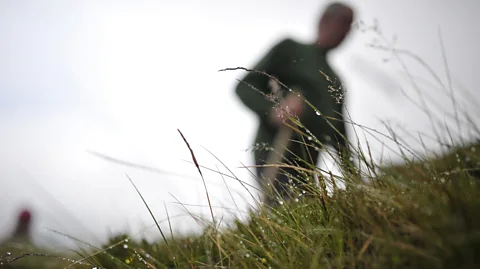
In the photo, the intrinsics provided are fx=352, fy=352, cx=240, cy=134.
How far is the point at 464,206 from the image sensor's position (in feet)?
2.77

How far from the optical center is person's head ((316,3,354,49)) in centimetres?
359

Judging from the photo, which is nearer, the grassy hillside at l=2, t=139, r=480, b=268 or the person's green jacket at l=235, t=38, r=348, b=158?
the grassy hillside at l=2, t=139, r=480, b=268

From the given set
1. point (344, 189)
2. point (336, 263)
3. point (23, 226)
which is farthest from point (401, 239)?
point (23, 226)

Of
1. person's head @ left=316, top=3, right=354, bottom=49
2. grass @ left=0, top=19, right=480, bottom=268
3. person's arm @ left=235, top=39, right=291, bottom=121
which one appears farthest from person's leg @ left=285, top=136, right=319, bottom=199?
A: person's head @ left=316, top=3, right=354, bottom=49

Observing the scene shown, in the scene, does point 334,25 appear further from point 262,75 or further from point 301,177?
point 301,177

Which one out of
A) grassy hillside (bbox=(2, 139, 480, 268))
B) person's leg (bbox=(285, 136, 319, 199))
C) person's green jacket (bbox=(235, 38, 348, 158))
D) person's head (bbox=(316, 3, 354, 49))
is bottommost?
grassy hillside (bbox=(2, 139, 480, 268))

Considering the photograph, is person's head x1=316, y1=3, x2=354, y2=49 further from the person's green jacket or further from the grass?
the grass

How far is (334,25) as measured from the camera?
3584 mm

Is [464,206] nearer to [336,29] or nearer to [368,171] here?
[368,171]

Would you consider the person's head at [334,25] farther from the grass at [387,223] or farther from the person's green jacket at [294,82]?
the grass at [387,223]

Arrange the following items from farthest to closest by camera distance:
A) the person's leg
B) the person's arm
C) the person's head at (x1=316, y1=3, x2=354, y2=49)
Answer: the person's head at (x1=316, y1=3, x2=354, y2=49) < the person's arm < the person's leg

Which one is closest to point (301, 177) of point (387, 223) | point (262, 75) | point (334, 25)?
point (387, 223)

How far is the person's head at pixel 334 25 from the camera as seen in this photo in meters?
3.59

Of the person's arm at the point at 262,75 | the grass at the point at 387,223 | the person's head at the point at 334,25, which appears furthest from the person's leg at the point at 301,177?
the person's head at the point at 334,25
